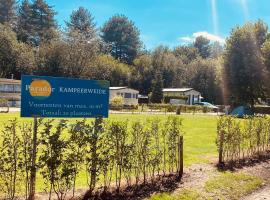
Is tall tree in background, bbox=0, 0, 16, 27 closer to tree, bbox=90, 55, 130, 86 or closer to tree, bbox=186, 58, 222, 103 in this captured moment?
tree, bbox=90, 55, 130, 86

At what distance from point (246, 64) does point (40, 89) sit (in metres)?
44.4

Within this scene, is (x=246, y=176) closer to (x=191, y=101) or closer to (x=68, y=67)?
(x=68, y=67)

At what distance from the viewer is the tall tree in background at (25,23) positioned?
82.5 meters

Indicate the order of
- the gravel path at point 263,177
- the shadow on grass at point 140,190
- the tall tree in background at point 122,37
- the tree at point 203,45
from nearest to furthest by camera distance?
the shadow on grass at point 140,190, the gravel path at point 263,177, the tall tree in background at point 122,37, the tree at point 203,45

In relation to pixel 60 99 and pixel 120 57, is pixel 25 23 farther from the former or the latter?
pixel 60 99

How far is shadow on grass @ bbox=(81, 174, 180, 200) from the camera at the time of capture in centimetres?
841

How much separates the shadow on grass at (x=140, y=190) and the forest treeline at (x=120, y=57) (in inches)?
1618

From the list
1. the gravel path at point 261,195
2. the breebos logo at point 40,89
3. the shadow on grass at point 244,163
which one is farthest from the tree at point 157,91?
the breebos logo at point 40,89

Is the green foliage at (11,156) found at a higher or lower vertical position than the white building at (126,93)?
lower

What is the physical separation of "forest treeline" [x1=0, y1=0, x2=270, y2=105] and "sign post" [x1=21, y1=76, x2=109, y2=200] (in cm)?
4268

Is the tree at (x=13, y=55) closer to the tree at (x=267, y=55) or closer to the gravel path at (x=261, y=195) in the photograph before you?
the tree at (x=267, y=55)

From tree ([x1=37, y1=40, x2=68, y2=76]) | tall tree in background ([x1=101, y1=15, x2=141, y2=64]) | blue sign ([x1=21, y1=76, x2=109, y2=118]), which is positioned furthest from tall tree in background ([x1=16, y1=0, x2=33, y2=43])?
blue sign ([x1=21, y1=76, x2=109, y2=118])

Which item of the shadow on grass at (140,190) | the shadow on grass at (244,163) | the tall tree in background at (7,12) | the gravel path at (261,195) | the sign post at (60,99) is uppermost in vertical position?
the tall tree in background at (7,12)

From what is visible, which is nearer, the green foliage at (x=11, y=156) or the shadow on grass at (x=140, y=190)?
the green foliage at (x=11, y=156)
